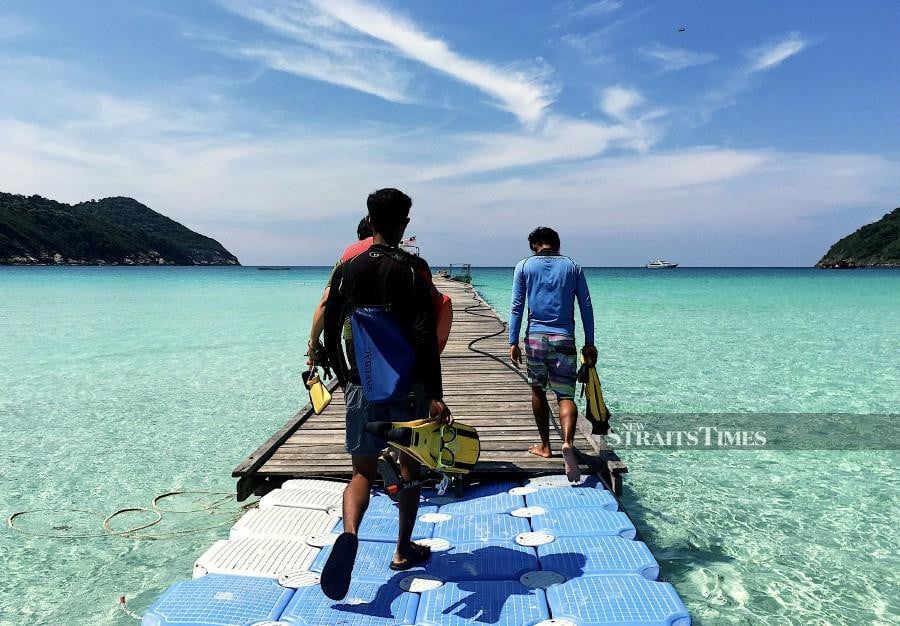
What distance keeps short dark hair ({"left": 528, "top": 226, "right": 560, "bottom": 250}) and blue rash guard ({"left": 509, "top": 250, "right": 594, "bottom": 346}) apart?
0.08 meters

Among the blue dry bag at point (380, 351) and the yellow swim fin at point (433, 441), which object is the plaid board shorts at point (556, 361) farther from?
the blue dry bag at point (380, 351)

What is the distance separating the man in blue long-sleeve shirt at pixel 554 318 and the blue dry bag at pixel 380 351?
1958mm

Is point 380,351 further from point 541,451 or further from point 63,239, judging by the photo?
point 63,239

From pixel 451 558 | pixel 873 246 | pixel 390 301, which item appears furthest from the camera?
pixel 873 246

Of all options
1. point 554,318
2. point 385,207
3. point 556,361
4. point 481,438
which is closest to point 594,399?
point 556,361

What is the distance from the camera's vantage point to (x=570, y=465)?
180 inches

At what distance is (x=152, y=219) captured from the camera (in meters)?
199

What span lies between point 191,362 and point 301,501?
39.5 ft

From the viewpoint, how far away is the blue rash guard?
4.68 metres

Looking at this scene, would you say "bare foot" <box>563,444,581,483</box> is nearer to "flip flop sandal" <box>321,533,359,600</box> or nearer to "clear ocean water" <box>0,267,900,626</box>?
"clear ocean water" <box>0,267,900,626</box>

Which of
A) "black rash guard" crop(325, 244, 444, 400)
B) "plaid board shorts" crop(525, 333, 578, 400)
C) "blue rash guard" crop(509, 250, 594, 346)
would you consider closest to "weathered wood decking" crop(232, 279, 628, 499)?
"plaid board shorts" crop(525, 333, 578, 400)

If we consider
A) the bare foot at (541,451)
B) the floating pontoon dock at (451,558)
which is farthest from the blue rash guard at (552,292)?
the floating pontoon dock at (451,558)

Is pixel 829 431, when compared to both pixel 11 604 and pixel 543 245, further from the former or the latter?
pixel 11 604

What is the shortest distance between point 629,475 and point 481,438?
6.34ft
